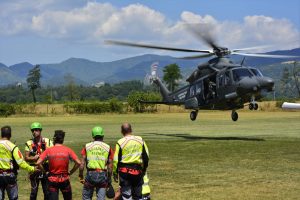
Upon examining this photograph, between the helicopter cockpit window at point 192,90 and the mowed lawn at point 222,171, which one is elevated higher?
the helicopter cockpit window at point 192,90

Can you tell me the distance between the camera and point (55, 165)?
9.95m

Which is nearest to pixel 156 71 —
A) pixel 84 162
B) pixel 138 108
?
pixel 84 162

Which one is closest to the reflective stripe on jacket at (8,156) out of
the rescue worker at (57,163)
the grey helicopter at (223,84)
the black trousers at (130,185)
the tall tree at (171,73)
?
the rescue worker at (57,163)

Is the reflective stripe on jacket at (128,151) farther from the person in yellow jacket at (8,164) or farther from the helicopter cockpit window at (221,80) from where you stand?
the helicopter cockpit window at (221,80)

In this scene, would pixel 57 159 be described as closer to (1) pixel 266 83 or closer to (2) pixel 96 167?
(2) pixel 96 167

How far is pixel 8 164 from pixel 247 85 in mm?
21530

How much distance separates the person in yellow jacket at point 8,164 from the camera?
10.3 metres

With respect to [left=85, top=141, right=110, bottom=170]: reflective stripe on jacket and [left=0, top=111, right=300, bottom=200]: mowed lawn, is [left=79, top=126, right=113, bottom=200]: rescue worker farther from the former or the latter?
[left=0, top=111, right=300, bottom=200]: mowed lawn

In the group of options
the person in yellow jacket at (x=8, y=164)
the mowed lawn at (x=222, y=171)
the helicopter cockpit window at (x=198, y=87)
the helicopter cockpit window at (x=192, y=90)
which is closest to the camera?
the person in yellow jacket at (x=8, y=164)

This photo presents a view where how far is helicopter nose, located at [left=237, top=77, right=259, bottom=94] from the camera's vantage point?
29.8 metres

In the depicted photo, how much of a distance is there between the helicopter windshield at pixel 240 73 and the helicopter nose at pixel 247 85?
1.23 ft

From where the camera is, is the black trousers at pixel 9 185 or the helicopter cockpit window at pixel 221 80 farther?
the helicopter cockpit window at pixel 221 80

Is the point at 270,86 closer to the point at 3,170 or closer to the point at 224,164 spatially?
the point at 224,164

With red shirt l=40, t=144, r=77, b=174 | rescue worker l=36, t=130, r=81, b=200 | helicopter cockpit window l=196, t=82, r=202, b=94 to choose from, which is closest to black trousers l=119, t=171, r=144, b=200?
rescue worker l=36, t=130, r=81, b=200
